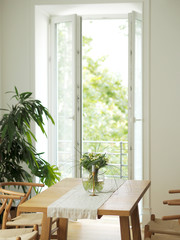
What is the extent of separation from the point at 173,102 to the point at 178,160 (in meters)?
0.72

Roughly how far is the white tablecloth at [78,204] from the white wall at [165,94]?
1533 mm

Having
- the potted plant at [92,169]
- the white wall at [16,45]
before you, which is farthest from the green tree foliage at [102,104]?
the potted plant at [92,169]

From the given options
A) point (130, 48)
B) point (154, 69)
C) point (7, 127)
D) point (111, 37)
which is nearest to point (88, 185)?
point (7, 127)

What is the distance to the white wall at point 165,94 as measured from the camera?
5.39 m

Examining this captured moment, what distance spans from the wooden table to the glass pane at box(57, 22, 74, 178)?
4.84ft

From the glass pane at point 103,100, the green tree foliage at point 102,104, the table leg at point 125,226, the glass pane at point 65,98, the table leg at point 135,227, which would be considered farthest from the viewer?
the green tree foliage at point 102,104

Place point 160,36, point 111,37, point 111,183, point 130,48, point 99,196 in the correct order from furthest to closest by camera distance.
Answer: point 111,37 < point 130,48 < point 160,36 < point 111,183 < point 99,196

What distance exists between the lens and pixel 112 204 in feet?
11.5

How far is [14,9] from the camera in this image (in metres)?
5.74

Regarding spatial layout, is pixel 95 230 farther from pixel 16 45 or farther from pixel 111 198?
pixel 16 45

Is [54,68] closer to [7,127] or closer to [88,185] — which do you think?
[7,127]

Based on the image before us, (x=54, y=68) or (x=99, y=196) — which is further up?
(x=54, y=68)

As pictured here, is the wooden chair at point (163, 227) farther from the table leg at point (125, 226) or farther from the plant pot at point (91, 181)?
the plant pot at point (91, 181)

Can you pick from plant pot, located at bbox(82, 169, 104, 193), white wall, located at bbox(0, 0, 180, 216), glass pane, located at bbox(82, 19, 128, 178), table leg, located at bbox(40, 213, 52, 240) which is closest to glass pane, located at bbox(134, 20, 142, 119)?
white wall, located at bbox(0, 0, 180, 216)
